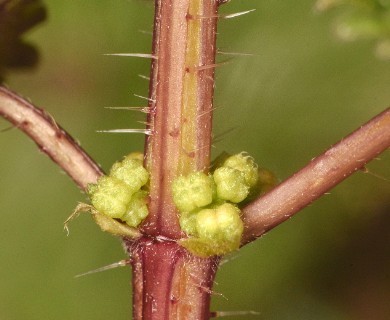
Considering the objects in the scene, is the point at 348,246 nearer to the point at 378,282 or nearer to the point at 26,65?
the point at 378,282

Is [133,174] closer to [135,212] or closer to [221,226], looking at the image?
[135,212]

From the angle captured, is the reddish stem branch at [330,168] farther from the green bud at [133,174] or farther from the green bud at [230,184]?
the green bud at [133,174]

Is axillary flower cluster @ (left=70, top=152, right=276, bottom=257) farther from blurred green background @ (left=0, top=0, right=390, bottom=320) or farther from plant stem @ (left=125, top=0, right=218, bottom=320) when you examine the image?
blurred green background @ (left=0, top=0, right=390, bottom=320)

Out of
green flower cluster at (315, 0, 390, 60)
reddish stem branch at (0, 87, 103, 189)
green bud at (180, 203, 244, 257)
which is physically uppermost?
green flower cluster at (315, 0, 390, 60)

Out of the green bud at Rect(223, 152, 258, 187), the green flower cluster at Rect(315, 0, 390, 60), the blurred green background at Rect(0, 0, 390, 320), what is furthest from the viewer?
the blurred green background at Rect(0, 0, 390, 320)

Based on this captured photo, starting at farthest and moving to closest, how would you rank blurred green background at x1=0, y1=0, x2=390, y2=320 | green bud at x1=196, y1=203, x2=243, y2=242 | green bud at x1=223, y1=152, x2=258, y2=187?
blurred green background at x1=0, y1=0, x2=390, y2=320 → green bud at x1=223, y1=152, x2=258, y2=187 → green bud at x1=196, y1=203, x2=243, y2=242

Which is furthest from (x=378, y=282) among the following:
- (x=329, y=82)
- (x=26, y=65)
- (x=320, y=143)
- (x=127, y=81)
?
(x=26, y=65)

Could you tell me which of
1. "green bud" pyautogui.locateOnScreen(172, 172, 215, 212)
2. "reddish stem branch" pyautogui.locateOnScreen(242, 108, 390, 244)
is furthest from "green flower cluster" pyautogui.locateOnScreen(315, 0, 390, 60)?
"green bud" pyautogui.locateOnScreen(172, 172, 215, 212)
